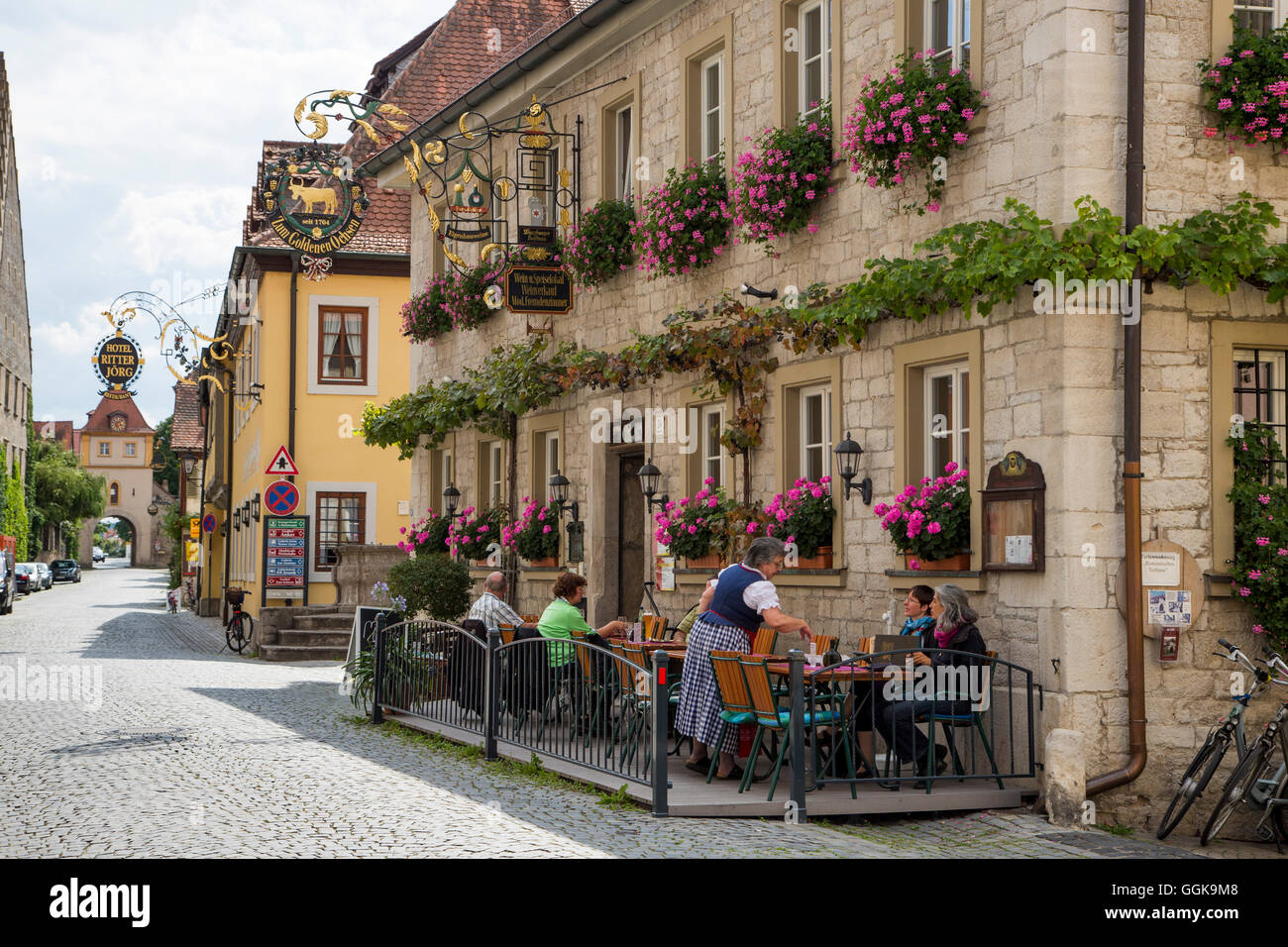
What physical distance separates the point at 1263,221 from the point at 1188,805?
3.72 metres

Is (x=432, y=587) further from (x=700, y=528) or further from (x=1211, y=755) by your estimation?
(x=1211, y=755)

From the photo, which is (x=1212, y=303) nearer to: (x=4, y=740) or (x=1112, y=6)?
(x=1112, y=6)

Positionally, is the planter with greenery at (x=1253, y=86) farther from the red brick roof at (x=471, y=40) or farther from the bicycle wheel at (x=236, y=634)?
the bicycle wheel at (x=236, y=634)

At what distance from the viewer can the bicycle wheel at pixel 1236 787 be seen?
943 cm

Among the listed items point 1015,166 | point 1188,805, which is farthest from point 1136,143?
point 1188,805

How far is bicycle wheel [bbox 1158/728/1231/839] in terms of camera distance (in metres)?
9.52

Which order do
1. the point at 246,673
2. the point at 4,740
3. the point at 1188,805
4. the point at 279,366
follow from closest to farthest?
the point at 1188,805 < the point at 4,740 < the point at 246,673 < the point at 279,366

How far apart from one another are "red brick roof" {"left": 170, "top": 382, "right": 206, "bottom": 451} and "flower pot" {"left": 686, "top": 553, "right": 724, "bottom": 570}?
50.6 meters

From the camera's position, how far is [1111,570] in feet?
33.0

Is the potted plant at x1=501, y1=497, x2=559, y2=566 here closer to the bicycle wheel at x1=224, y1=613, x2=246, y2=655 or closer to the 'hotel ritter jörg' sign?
the 'hotel ritter jörg' sign

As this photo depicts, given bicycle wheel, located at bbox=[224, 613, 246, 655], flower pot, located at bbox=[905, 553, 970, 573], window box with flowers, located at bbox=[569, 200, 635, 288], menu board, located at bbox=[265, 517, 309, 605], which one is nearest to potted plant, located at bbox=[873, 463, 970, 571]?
flower pot, located at bbox=[905, 553, 970, 573]

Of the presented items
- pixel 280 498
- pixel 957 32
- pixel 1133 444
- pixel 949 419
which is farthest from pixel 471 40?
pixel 1133 444

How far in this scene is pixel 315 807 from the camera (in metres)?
9.22

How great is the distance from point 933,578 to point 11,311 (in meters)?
54.3
